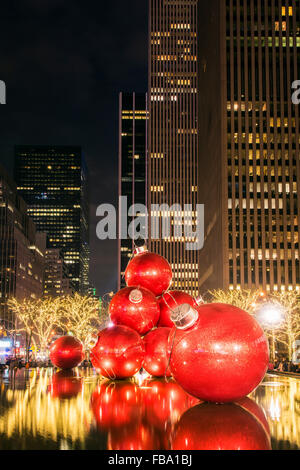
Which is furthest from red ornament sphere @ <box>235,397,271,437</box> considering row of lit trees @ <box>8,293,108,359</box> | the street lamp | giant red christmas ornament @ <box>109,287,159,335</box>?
the street lamp

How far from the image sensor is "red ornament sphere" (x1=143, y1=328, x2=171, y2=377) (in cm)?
1345

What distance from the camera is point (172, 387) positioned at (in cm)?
1282

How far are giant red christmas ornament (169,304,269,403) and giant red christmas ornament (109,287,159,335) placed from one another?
4.81 m

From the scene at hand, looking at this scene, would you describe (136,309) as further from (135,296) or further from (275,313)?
(275,313)

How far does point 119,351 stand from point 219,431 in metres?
6.39

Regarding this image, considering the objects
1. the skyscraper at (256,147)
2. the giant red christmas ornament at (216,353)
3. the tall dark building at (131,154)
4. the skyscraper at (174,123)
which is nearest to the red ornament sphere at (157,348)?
the giant red christmas ornament at (216,353)

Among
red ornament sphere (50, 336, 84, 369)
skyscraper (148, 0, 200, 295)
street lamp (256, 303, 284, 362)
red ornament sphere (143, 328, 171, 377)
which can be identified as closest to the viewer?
red ornament sphere (143, 328, 171, 377)

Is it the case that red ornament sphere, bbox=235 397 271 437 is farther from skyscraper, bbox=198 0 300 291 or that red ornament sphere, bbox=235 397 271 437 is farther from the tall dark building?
the tall dark building

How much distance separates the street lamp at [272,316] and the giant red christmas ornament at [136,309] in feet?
82.9

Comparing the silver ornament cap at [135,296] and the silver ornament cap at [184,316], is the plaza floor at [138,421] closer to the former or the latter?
the silver ornament cap at [184,316]

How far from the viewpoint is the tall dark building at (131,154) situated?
179250 millimetres
